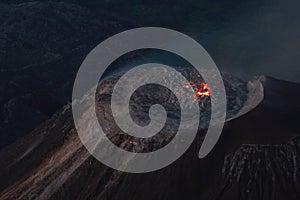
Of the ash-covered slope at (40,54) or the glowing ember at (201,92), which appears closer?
the glowing ember at (201,92)

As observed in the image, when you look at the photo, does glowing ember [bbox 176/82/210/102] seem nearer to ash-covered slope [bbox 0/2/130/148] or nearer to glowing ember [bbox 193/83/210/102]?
glowing ember [bbox 193/83/210/102]

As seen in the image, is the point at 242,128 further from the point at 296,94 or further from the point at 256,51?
the point at 256,51

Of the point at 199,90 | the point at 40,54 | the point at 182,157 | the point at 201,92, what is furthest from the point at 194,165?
the point at 40,54

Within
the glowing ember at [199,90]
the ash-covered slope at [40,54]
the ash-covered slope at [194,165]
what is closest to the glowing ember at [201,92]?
the glowing ember at [199,90]

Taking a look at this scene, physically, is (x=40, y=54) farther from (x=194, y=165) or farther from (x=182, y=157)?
(x=194, y=165)

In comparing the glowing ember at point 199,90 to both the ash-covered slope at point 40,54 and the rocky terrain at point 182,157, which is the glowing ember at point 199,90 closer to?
the rocky terrain at point 182,157

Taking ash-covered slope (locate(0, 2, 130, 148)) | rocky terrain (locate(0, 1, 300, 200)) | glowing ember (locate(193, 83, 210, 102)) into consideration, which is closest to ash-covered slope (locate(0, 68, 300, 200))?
rocky terrain (locate(0, 1, 300, 200))
